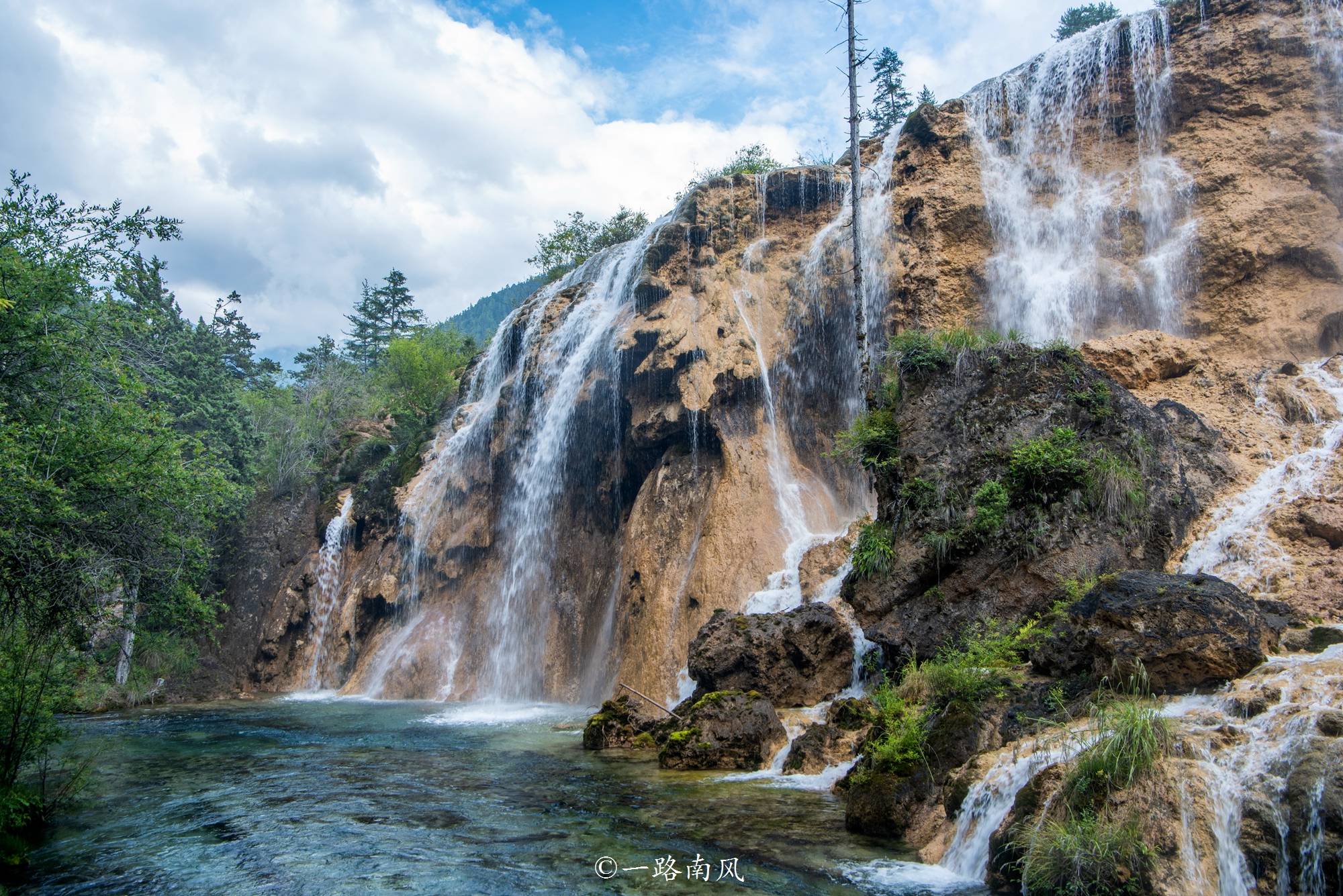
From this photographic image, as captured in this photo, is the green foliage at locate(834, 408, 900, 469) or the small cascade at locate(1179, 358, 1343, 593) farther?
the green foliage at locate(834, 408, 900, 469)

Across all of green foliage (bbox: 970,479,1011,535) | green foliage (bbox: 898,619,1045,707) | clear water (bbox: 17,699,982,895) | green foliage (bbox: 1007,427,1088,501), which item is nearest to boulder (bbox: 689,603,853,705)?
clear water (bbox: 17,699,982,895)

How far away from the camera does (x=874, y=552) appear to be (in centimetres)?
1307

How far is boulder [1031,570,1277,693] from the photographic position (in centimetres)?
741

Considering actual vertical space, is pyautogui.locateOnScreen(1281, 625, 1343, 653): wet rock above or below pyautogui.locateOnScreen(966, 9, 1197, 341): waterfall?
below

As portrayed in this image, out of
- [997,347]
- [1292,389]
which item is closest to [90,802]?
[997,347]

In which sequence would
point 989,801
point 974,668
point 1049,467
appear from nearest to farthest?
point 989,801
point 974,668
point 1049,467

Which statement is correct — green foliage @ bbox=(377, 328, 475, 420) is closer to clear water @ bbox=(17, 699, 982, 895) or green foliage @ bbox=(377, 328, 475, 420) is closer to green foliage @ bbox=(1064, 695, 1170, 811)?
clear water @ bbox=(17, 699, 982, 895)

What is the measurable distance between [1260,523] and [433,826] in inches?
452

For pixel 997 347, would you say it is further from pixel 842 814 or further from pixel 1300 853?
pixel 1300 853

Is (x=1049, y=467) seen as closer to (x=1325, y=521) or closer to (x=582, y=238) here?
(x=1325, y=521)

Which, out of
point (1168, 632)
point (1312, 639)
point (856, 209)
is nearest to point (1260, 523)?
point (1312, 639)

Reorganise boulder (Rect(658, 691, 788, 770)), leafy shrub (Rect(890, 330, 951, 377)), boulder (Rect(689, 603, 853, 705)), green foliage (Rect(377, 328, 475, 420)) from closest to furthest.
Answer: boulder (Rect(658, 691, 788, 770)) → boulder (Rect(689, 603, 853, 705)) → leafy shrub (Rect(890, 330, 951, 377)) → green foliage (Rect(377, 328, 475, 420))

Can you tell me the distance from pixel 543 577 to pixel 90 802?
50.0ft

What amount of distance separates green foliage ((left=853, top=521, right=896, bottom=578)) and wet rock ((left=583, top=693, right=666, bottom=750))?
180 inches
